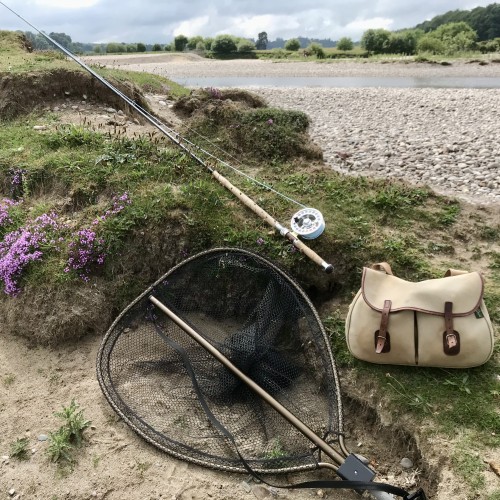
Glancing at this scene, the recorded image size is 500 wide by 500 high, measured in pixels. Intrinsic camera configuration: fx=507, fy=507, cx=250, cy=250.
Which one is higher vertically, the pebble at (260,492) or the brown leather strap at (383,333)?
the brown leather strap at (383,333)

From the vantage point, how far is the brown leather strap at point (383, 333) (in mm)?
3826

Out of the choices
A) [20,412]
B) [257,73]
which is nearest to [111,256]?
[20,412]

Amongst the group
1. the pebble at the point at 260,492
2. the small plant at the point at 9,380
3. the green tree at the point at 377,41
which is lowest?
the pebble at the point at 260,492

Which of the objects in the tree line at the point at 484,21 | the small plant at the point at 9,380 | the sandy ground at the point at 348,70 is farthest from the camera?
the tree line at the point at 484,21

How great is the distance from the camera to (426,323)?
379 cm

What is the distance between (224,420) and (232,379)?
0.35m

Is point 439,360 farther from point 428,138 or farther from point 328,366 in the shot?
point 428,138

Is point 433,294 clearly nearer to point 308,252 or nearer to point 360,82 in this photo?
point 308,252

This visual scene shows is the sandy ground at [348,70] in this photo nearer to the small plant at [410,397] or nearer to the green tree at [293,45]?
the green tree at [293,45]

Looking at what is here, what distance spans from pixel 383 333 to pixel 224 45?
78.9 metres

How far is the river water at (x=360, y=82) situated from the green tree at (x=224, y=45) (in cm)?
3791

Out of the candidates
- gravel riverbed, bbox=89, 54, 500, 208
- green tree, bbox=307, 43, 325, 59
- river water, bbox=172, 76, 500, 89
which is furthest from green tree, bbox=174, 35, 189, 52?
gravel riverbed, bbox=89, 54, 500, 208

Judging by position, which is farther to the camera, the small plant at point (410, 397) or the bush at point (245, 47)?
the bush at point (245, 47)

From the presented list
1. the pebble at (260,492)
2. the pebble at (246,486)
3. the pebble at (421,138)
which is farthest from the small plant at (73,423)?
the pebble at (421,138)
